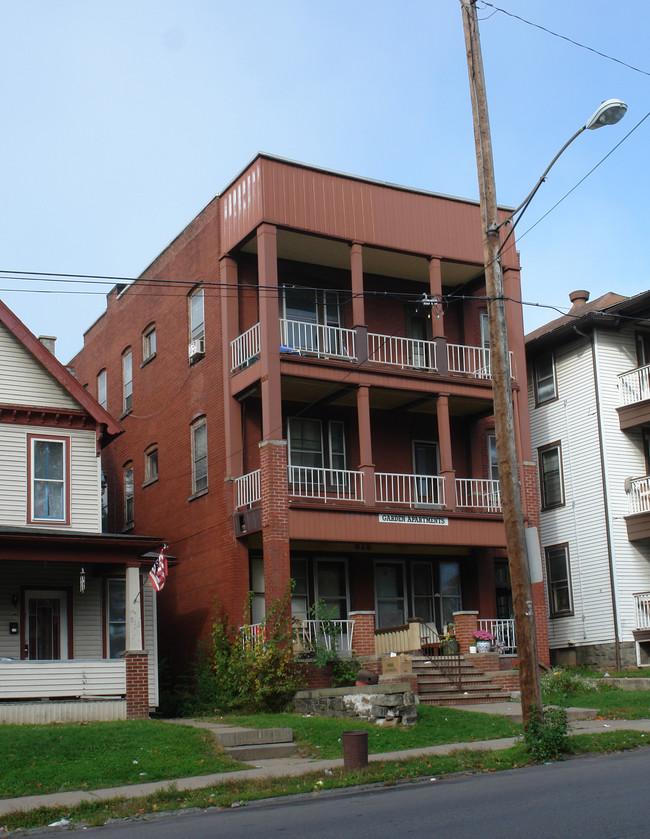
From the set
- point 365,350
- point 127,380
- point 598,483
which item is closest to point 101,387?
point 127,380

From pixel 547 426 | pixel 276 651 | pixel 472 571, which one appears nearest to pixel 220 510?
pixel 276 651

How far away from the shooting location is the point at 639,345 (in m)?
30.1

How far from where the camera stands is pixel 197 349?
26.7 meters

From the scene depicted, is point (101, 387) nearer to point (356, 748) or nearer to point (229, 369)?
point (229, 369)

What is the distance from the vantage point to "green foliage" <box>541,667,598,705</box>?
20783 mm

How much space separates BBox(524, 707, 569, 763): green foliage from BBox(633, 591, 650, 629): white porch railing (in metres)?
15.0

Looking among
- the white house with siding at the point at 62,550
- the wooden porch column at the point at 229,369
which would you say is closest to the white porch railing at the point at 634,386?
the wooden porch column at the point at 229,369

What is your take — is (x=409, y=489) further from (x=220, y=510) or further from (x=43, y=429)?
(x=43, y=429)

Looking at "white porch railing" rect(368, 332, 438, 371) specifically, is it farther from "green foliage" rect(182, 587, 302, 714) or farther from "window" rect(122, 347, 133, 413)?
"window" rect(122, 347, 133, 413)

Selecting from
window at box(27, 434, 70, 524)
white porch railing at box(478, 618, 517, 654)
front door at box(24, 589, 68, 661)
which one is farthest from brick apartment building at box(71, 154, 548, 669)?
window at box(27, 434, 70, 524)

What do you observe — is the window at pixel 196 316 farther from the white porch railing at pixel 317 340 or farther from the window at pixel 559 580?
the window at pixel 559 580

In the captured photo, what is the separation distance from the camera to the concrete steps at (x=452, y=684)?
20.7 m

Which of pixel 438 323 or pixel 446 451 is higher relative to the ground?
pixel 438 323

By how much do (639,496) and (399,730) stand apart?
566 inches
